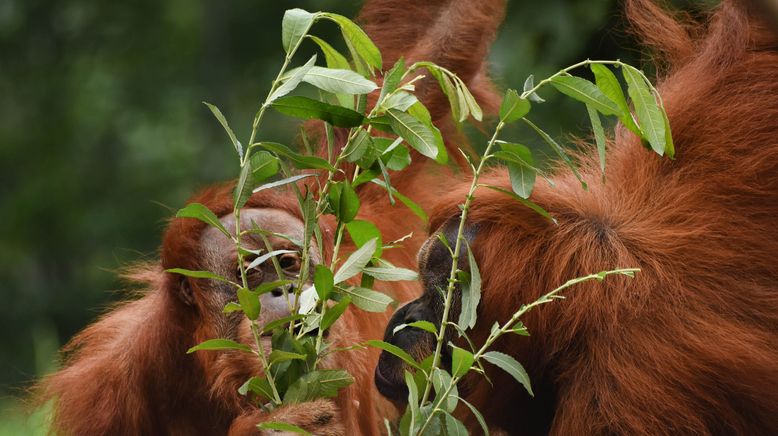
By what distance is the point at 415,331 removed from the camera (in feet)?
13.0

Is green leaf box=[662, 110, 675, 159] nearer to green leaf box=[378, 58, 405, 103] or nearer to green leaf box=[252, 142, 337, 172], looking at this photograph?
green leaf box=[378, 58, 405, 103]

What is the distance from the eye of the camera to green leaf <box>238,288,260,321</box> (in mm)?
3529

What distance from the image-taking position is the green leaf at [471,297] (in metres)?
3.61

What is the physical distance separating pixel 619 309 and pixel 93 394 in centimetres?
225

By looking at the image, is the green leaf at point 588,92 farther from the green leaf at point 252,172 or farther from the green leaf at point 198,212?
the green leaf at point 198,212

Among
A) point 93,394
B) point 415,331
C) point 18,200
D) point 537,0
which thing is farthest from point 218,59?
point 415,331

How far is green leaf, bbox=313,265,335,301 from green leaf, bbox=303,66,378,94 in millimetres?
503

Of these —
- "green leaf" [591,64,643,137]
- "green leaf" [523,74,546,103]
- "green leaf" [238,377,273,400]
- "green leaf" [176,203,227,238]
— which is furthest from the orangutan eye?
"green leaf" [591,64,643,137]

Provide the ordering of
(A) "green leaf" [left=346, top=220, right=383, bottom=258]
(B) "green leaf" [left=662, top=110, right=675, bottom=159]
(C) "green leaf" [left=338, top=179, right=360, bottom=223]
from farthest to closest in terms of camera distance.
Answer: (A) "green leaf" [left=346, top=220, right=383, bottom=258] < (B) "green leaf" [left=662, top=110, right=675, bottom=159] < (C) "green leaf" [left=338, top=179, right=360, bottom=223]

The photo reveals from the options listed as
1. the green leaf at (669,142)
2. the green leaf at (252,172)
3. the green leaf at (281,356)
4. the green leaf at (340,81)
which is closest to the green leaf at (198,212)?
the green leaf at (252,172)

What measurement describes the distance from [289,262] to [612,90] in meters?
1.29

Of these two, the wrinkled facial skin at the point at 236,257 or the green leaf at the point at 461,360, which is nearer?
the green leaf at the point at 461,360

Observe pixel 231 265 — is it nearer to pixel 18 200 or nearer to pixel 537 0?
pixel 537 0

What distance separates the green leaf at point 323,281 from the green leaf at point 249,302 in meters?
0.18
